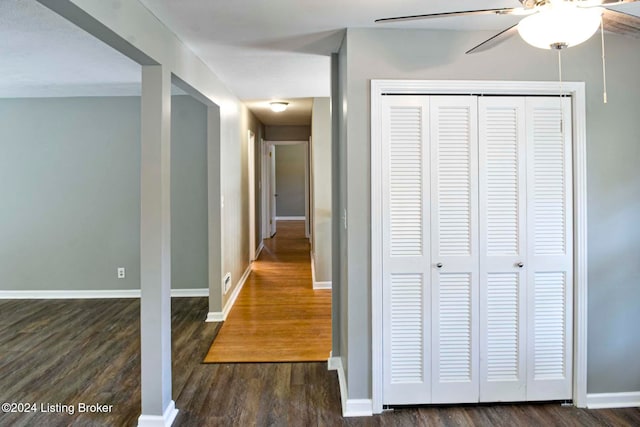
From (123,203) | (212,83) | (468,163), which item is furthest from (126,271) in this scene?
(468,163)

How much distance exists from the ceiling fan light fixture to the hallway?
2.53m

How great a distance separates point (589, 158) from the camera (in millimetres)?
2350

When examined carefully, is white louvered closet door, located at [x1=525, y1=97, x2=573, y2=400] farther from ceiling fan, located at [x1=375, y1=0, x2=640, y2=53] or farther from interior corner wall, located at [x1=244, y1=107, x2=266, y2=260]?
interior corner wall, located at [x1=244, y1=107, x2=266, y2=260]

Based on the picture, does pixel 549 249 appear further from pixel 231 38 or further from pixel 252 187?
pixel 252 187

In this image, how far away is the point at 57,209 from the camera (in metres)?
4.53

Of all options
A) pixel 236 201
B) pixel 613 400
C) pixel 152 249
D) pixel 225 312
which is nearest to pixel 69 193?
pixel 236 201

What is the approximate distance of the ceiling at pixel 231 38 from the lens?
2.02m

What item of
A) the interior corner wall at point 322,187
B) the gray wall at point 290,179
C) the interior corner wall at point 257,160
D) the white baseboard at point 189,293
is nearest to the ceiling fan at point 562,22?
the interior corner wall at point 322,187

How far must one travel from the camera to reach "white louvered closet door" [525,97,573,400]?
2.34 m

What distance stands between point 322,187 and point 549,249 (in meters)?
3.09

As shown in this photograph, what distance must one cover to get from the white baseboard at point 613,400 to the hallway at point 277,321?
68.6 inches

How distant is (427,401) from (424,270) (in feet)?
2.59

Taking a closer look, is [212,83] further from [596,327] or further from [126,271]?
[596,327]

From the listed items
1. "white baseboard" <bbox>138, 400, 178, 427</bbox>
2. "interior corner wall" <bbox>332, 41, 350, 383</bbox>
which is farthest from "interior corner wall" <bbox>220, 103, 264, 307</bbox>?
"white baseboard" <bbox>138, 400, 178, 427</bbox>
